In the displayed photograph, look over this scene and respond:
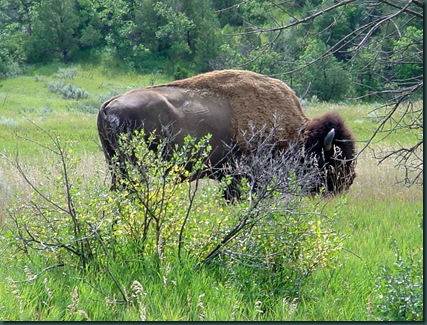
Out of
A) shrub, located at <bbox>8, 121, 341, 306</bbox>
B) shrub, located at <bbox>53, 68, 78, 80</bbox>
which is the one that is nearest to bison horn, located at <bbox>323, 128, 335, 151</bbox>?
shrub, located at <bbox>8, 121, 341, 306</bbox>

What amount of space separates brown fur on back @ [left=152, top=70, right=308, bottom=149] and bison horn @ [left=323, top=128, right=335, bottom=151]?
0.42m

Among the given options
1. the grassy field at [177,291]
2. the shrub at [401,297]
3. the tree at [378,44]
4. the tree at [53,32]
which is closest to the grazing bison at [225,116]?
the tree at [378,44]

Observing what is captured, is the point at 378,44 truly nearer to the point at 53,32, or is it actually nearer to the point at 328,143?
the point at 328,143

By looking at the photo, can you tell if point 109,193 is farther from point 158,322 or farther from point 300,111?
point 300,111

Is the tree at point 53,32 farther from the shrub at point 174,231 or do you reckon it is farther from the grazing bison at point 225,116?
the shrub at point 174,231

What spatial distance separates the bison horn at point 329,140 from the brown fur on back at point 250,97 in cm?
42

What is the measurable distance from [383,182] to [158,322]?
6275 millimetres

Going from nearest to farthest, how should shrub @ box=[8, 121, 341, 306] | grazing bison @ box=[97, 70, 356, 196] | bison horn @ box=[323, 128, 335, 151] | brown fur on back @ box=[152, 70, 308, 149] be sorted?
shrub @ box=[8, 121, 341, 306] → grazing bison @ box=[97, 70, 356, 196] → brown fur on back @ box=[152, 70, 308, 149] → bison horn @ box=[323, 128, 335, 151]

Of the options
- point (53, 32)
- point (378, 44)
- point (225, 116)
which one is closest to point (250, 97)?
point (225, 116)

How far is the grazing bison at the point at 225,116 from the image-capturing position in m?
7.43

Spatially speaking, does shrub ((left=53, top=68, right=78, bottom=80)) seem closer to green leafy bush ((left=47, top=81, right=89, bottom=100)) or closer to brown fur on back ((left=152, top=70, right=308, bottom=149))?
green leafy bush ((left=47, top=81, right=89, bottom=100))

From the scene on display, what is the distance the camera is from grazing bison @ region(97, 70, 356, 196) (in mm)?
7426

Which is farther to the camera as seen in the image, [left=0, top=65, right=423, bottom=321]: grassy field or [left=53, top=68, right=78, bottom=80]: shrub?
[left=53, top=68, right=78, bottom=80]: shrub

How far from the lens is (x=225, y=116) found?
8.24 metres
